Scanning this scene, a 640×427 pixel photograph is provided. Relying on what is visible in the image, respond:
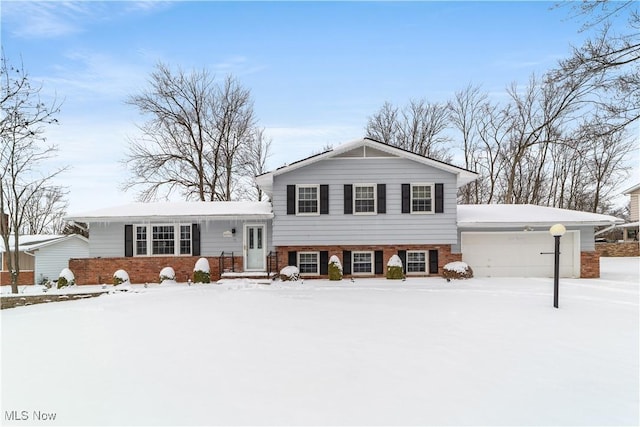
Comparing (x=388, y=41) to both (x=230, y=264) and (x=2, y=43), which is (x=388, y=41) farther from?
(x=2, y=43)

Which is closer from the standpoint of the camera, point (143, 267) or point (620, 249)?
point (143, 267)

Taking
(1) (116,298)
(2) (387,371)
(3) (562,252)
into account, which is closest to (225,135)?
(1) (116,298)

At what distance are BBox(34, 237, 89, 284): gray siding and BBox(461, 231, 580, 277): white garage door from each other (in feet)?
87.9

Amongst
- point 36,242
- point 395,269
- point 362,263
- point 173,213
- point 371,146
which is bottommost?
point 395,269

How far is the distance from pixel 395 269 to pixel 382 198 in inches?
121

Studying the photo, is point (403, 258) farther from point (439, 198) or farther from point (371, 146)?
point (371, 146)

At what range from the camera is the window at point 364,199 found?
17109 mm

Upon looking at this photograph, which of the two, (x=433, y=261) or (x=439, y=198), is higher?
(x=439, y=198)

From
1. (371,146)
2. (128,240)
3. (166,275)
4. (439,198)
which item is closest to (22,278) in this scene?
(128,240)

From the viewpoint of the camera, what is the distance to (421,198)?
675 inches

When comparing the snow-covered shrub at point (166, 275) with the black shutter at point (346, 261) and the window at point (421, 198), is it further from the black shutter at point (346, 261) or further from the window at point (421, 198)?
the window at point (421, 198)

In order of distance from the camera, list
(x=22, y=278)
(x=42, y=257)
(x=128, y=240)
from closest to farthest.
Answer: (x=128, y=240), (x=22, y=278), (x=42, y=257)

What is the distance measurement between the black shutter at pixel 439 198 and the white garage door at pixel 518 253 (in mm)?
1834

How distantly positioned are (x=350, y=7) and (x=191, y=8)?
434 cm
